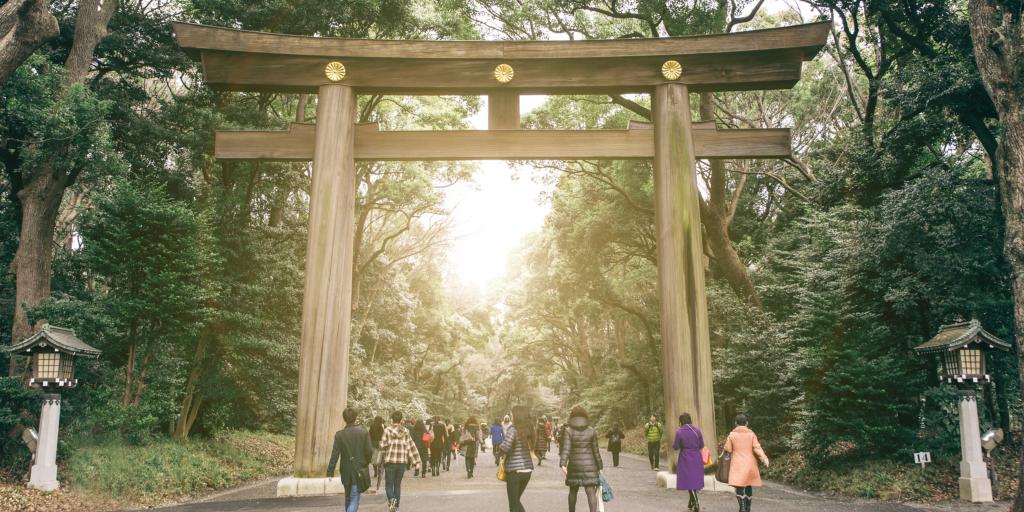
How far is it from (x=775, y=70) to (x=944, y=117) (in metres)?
5.32

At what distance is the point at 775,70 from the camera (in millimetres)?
11195

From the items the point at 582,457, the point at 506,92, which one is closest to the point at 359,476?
the point at 582,457

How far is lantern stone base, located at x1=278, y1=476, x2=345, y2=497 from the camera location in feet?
32.0

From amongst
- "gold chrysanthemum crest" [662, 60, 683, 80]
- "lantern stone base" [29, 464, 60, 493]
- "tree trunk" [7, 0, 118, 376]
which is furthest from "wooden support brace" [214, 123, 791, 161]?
"lantern stone base" [29, 464, 60, 493]

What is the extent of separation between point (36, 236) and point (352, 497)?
10274mm

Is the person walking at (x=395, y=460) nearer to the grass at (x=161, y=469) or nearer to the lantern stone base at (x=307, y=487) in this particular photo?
the lantern stone base at (x=307, y=487)

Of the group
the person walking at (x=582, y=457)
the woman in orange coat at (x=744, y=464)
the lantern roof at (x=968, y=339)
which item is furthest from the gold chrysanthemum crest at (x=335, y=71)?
the lantern roof at (x=968, y=339)

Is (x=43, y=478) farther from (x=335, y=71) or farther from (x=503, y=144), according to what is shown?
(x=503, y=144)

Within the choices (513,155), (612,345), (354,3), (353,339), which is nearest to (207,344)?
(353,339)

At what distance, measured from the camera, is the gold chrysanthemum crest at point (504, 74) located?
11336 millimetres

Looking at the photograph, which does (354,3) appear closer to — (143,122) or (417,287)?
(143,122)

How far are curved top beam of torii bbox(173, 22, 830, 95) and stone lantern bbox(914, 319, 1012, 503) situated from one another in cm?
522

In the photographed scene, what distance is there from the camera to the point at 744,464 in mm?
8641

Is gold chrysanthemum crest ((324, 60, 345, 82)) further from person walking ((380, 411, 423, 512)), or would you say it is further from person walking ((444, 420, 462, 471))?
person walking ((444, 420, 462, 471))
